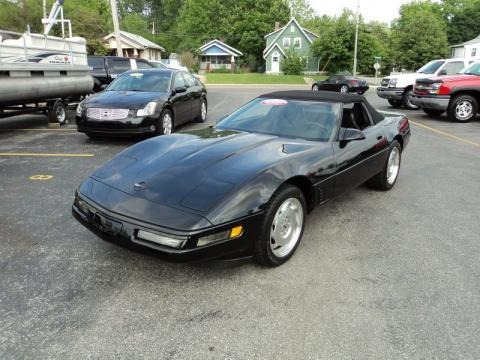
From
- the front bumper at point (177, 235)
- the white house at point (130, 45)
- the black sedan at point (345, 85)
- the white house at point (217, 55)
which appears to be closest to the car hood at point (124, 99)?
the front bumper at point (177, 235)

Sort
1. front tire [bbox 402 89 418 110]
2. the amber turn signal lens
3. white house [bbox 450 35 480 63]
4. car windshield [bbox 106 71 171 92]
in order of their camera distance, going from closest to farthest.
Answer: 1. the amber turn signal lens
2. car windshield [bbox 106 71 171 92]
3. front tire [bbox 402 89 418 110]
4. white house [bbox 450 35 480 63]

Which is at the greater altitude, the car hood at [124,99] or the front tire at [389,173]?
the car hood at [124,99]

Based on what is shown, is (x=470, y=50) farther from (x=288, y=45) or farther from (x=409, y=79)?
(x=409, y=79)

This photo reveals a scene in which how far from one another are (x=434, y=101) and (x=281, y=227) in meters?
10.8

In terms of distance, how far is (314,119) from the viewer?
13.9ft

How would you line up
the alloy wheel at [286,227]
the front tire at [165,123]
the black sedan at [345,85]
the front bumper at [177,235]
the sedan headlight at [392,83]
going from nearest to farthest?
the front bumper at [177,235] → the alloy wheel at [286,227] → the front tire at [165,123] → the sedan headlight at [392,83] → the black sedan at [345,85]

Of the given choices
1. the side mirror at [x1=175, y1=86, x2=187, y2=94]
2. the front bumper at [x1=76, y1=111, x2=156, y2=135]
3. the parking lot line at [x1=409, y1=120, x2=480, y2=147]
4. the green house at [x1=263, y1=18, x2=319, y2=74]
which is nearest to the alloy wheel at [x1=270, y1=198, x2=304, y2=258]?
the front bumper at [x1=76, y1=111, x2=156, y2=135]

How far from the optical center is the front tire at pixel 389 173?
5.22 metres

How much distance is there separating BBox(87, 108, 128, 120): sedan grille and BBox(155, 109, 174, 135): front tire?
26.7 inches

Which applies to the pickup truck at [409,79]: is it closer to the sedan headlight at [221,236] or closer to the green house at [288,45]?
the sedan headlight at [221,236]

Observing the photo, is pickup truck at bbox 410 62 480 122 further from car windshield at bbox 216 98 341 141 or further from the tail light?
car windshield at bbox 216 98 341 141

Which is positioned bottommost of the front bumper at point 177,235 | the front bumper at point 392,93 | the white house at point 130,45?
the front bumper at point 177,235

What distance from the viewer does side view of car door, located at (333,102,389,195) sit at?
4.05 meters

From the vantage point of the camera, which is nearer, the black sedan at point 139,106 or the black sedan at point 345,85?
the black sedan at point 139,106
